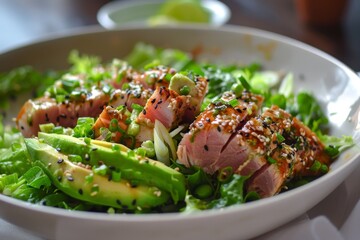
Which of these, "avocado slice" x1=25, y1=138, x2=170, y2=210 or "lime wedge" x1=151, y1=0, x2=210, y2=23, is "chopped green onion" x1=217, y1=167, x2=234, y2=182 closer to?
"avocado slice" x1=25, y1=138, x2=170, y2=210

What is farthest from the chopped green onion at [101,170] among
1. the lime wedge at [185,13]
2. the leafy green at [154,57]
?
the lime wedge at [185,13]

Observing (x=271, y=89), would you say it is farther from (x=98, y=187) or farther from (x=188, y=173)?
(x=98, y=187)

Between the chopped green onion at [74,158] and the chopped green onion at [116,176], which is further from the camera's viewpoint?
the chopped green onion at [74,158]

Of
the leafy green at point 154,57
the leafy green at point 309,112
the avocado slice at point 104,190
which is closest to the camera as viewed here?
the avocado slice at point 104,190

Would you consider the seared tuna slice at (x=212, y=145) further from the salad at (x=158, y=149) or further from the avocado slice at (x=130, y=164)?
the avocado slice at (x=130, y=164)

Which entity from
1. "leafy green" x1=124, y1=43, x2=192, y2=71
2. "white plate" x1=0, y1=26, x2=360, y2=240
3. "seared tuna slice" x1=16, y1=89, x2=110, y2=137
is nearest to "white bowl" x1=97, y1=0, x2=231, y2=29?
"white plate" x1=0, y1=26, x2=360, y2=240

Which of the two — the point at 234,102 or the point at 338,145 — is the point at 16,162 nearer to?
the point at 234,102

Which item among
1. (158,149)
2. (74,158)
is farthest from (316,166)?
(74,158)
